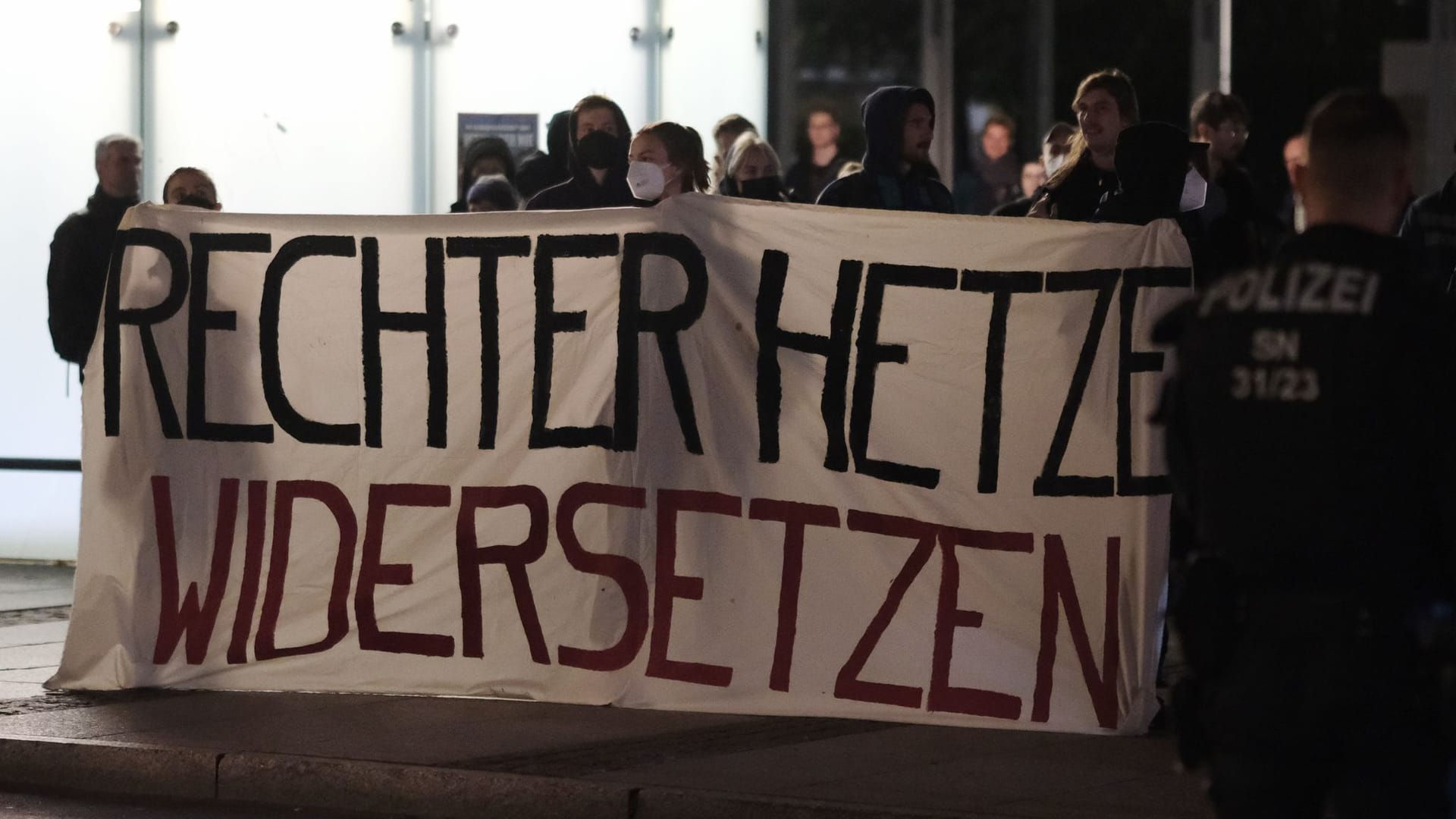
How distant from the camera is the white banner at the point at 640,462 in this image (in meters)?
7.23

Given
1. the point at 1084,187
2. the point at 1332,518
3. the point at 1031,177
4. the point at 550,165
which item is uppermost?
the point at 1031,177

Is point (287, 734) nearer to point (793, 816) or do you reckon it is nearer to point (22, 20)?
point (793, 816)

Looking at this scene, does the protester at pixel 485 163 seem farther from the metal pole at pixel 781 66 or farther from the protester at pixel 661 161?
the protester at pixel 661 161

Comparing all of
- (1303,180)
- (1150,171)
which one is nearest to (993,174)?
(1150,171)

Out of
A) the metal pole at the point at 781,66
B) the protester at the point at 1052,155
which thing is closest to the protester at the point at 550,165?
the protester at the point at 1052,155

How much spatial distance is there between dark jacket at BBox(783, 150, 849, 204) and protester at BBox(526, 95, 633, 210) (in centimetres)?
356

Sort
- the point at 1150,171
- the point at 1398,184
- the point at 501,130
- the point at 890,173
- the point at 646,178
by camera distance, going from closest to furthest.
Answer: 1. the point at 1398,184
2. the point at 1150,171
3. the point at 646,178
4. the point at 890,173
5. the point at 501,130

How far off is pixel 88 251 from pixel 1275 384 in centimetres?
709

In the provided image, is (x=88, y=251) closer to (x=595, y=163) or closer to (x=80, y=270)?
(x=80, y=270)

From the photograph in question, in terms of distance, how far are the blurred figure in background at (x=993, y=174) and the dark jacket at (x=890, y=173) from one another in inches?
209

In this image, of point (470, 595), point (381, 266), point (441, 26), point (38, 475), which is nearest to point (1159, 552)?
point (470, 595)

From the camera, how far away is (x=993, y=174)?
14445 millimetres

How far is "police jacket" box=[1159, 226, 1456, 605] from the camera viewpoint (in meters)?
3.58

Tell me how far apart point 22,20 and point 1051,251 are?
23.4ft
